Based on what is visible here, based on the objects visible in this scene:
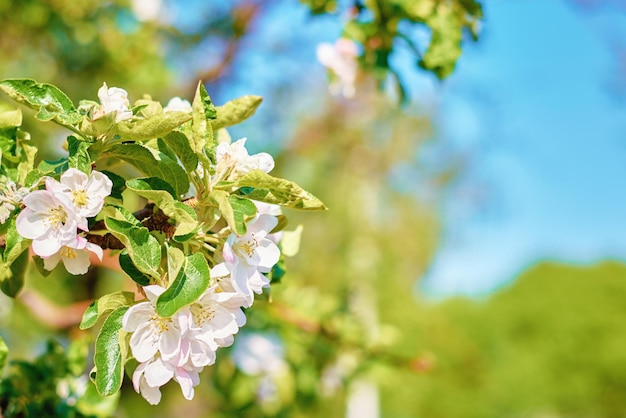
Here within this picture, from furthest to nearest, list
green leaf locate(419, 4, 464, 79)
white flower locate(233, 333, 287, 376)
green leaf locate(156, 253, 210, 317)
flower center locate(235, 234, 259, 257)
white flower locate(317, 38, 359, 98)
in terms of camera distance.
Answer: white flower locate(233, 333, 287, 376) → white flower locate(317, 38, 359, 98) → green leaf locate(419, 4, 464, 79) → flower center locate(235, 234, 259, 257) → green leaf locate(156, 253, 210, 317)

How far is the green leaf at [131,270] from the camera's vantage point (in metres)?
0.89

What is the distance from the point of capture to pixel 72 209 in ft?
2.65

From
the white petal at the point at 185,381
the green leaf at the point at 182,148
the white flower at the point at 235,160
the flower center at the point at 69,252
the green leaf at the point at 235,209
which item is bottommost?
the white petal at the point at 185,381

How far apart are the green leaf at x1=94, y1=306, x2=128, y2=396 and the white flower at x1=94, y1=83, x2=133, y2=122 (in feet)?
0.90

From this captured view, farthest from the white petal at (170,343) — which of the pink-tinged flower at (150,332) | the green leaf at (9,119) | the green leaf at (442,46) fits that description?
the green leaf at (442,46)

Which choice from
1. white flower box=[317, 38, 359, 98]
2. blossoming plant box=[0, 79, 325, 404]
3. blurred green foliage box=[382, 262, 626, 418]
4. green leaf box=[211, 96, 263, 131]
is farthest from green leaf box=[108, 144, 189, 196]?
blurred green foliage box=[382, 262, 626, 418]

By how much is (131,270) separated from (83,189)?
0.13 m

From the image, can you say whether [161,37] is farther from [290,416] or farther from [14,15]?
[290,416]

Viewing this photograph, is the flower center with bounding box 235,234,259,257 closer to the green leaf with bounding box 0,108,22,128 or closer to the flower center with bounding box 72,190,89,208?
the flower center with bounding box 72,190,89,208

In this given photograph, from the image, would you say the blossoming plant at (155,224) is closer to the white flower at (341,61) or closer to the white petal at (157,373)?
the white petal at (157,373)

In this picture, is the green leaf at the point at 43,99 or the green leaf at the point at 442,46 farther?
the green leaf at the point at 442,46

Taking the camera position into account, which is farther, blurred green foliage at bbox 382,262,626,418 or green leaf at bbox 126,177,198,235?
blurred green foliage at bbox 382,262,626,418

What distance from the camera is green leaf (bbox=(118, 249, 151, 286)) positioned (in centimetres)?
89

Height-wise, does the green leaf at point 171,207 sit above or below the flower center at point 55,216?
above
